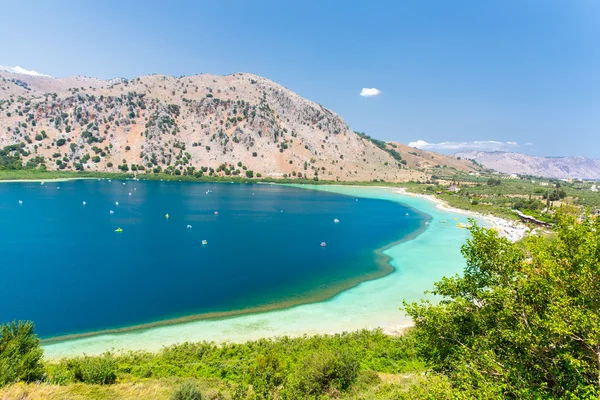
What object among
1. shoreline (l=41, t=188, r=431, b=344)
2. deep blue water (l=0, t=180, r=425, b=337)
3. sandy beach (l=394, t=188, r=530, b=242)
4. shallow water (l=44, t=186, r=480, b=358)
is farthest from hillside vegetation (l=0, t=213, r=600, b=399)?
sandy beach (l=394, t=188, r=530, b=242)

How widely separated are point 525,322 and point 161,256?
4853 centimetres

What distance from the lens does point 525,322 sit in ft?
38.6

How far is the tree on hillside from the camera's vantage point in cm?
1012

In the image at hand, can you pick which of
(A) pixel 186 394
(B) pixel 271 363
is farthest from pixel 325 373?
(A) pixel 186 394

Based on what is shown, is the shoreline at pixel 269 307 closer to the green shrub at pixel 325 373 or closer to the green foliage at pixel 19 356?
the green foliage at pixel 19 356

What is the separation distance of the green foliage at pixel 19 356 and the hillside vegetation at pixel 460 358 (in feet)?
0.18

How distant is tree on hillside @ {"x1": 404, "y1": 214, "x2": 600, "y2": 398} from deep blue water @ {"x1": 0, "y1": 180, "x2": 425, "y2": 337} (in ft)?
80.6

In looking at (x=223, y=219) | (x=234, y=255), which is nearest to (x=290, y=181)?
(x=223, y=219)

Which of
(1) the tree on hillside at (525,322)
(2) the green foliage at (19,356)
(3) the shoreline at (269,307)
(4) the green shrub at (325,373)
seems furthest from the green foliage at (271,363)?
(1) the tree on hillside at (525,322)

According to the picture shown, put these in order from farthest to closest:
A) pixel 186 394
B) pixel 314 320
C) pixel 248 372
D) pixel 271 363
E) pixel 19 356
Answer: pixel 314 320, pixel 248 372, pixel 271 363, pixel 19 356, pixel 186 394

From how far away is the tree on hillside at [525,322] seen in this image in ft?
33.2

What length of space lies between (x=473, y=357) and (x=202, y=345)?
63.5ft

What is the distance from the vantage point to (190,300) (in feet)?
116

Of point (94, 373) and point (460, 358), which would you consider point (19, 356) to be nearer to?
point (94, 373)
